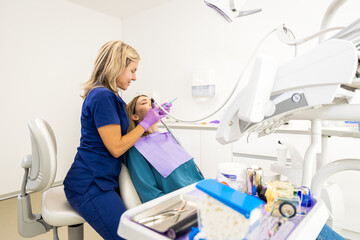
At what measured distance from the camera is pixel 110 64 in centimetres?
117

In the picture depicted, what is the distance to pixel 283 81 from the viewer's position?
483 millimetres

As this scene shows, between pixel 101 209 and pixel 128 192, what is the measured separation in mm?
141

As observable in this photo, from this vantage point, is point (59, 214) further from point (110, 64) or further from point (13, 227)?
point (13, 227)

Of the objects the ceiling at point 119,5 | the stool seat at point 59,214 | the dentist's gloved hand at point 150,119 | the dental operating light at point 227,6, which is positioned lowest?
the stool seat at point 59,214

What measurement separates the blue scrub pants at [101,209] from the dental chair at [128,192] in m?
0.04

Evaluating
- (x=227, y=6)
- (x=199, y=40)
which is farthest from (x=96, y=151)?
(x=199, y=40)

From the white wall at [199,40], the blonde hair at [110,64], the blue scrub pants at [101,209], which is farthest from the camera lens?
the white wall at [199,40]

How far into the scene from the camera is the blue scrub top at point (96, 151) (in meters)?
1.04

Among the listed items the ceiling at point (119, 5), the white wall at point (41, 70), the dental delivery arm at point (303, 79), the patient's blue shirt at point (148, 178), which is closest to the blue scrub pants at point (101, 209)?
the patient's blue shirt at point (148, 178)

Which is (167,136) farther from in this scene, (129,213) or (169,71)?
(169,71)

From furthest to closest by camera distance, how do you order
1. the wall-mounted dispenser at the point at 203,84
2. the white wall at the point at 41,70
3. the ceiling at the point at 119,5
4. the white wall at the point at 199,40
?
the ceiling at the point at 119,5 → the wall-mounted dispenser at the point at 203,84 → the white wall at the point at 41,70 → the white wall at the point at 199,40

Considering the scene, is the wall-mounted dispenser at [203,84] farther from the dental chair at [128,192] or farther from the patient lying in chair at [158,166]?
the dental chair at [128,192]

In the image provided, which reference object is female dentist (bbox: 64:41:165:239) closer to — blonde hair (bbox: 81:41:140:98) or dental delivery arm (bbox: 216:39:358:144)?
blonde hair (bbox: 81:41:140:98)

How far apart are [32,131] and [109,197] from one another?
1.40ft
